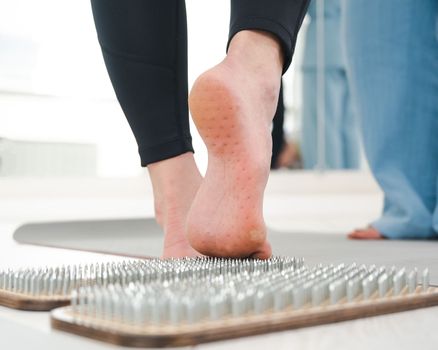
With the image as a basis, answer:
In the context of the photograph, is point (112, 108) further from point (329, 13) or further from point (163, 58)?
point (163, 58)

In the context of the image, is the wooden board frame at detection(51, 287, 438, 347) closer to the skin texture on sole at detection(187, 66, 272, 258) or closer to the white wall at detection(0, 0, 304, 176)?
the skin texture on sole at detection(187, 66, 272, 258)

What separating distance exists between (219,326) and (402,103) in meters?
1.38

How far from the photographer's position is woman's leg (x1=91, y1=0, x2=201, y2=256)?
108 cm

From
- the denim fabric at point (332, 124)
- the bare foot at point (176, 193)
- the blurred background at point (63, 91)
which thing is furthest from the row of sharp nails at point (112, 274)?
the denim fabric at point (332, 124)

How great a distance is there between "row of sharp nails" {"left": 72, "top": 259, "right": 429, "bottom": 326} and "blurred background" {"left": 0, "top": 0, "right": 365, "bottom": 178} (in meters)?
2.54

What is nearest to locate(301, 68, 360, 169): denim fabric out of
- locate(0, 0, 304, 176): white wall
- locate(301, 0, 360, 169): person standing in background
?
locate(301, 0, 360, 169): person standing in background

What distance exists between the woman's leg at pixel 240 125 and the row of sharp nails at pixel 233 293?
0.40ft

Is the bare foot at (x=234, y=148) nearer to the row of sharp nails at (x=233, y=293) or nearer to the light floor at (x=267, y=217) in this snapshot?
the row of sharp nails at (x=233, y=293)

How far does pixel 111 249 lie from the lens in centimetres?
148

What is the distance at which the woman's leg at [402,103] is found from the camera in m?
1.79

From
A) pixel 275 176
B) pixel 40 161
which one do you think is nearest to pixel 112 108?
pixel 40 161

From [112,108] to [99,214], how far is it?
0.61 meters

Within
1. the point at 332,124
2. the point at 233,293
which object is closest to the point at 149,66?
the point at 233,293

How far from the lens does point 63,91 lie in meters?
3.42
